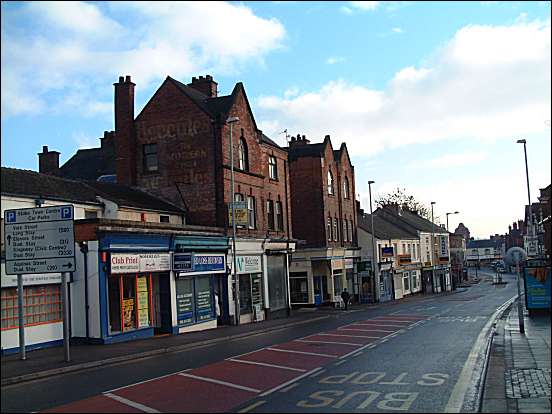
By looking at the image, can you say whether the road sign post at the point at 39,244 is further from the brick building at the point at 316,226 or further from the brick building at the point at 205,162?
the brick building at the point at 316,226

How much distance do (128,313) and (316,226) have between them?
26.8 meters

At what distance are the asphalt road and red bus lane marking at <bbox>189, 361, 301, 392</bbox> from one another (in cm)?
2

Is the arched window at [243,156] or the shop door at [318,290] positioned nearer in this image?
the arched window at [243,156]

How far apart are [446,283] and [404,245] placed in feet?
65.6

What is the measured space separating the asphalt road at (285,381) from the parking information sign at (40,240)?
346 cm

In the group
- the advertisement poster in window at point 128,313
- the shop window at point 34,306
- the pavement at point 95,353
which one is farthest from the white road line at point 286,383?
the advertisement poster in window at point 128,313

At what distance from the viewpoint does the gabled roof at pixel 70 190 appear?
23062mm

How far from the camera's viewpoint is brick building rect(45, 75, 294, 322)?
109ft

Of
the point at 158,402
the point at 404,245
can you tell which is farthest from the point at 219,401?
the point at 404,245

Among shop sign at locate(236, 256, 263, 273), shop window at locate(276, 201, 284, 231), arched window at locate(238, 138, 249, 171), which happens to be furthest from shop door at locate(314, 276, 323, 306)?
arched window at locate(238, 138, 249, 171)

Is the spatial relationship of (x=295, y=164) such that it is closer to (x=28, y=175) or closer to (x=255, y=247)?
(x=255, y=247)

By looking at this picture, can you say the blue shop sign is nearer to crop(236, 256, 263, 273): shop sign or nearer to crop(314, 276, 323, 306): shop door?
crop(236, 256, 263, 273): shop sign

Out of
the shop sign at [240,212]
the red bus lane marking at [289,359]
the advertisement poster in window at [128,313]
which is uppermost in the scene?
the shop sign at [240,212]

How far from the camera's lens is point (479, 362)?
15609 mm
